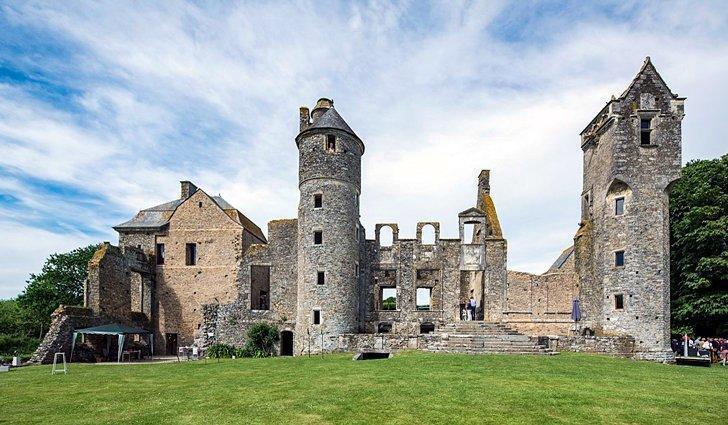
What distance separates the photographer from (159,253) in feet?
109

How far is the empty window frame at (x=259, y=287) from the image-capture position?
108ft

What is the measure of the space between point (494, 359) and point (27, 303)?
4184cm

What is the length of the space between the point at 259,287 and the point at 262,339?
18.1 feet

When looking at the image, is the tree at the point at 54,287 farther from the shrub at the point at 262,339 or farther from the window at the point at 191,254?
the shrub at the point at 262,339

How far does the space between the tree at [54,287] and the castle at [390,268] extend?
14.7 meters

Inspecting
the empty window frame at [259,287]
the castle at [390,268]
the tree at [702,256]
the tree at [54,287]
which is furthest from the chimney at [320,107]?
the tree at [54,287]

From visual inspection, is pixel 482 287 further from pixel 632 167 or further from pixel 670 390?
pixel 670 390

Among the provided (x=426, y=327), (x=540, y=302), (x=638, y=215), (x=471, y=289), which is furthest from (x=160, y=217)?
(x=638, y=215)

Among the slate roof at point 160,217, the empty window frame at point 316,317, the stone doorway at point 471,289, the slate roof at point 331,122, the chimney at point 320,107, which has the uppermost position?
the chimney at point 320,107

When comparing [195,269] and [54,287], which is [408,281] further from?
[54,287]

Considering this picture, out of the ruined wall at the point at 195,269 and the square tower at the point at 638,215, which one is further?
the ruined wall at the point at 195,269

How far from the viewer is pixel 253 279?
108 feet

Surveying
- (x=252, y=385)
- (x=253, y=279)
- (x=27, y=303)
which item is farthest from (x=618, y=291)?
(x=27, y=303)

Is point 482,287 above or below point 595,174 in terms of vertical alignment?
below
